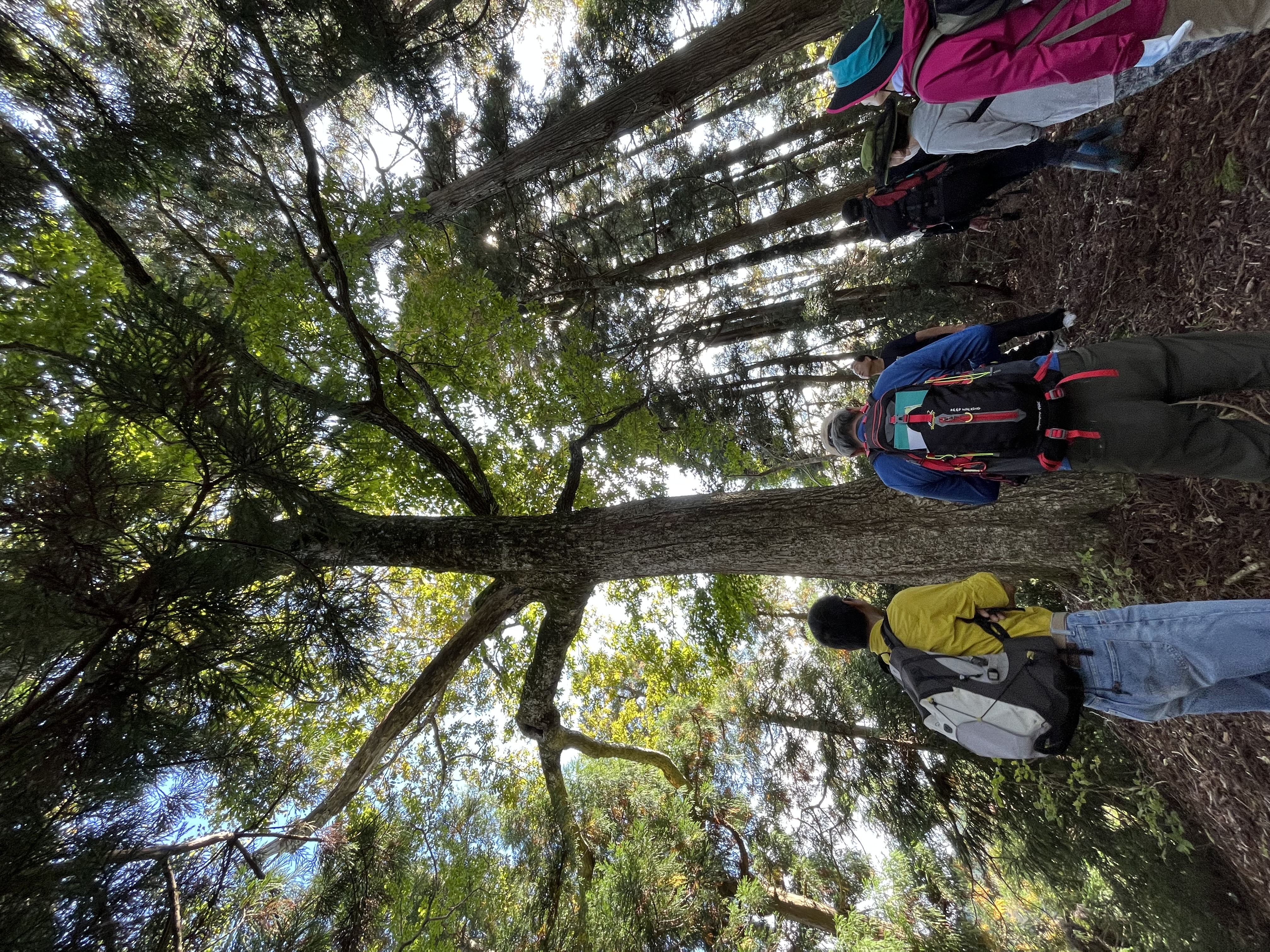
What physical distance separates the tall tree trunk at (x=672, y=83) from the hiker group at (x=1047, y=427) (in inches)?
100

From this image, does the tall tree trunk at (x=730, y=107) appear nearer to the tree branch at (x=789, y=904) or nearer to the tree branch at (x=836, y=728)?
the tree branch at (x=836, y=728)

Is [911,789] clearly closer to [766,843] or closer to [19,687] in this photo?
[766,843]

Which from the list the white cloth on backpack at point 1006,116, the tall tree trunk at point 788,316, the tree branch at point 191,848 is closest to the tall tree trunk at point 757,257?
the tall tree trunk at point 788,316

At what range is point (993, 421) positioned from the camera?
→ 2.36 meters

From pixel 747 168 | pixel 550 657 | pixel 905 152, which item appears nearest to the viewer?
pixel 905 152

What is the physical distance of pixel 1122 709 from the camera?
2469 mm

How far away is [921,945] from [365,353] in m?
8.37

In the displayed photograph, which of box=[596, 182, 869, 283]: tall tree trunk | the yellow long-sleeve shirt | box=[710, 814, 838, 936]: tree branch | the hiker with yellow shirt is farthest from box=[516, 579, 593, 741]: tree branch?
box=[596, 182, 869, 283]: tall tree trunk

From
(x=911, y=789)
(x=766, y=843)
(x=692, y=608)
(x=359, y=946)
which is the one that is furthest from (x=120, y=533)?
(x=766, y=843)

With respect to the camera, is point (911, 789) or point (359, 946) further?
point (911, 789)

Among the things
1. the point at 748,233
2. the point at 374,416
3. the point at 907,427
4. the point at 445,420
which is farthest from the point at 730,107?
the point at 907,427

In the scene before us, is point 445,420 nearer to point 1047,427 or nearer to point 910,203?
point 910,203

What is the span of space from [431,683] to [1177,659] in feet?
17.5

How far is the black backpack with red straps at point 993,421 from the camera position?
2369 millimetres
